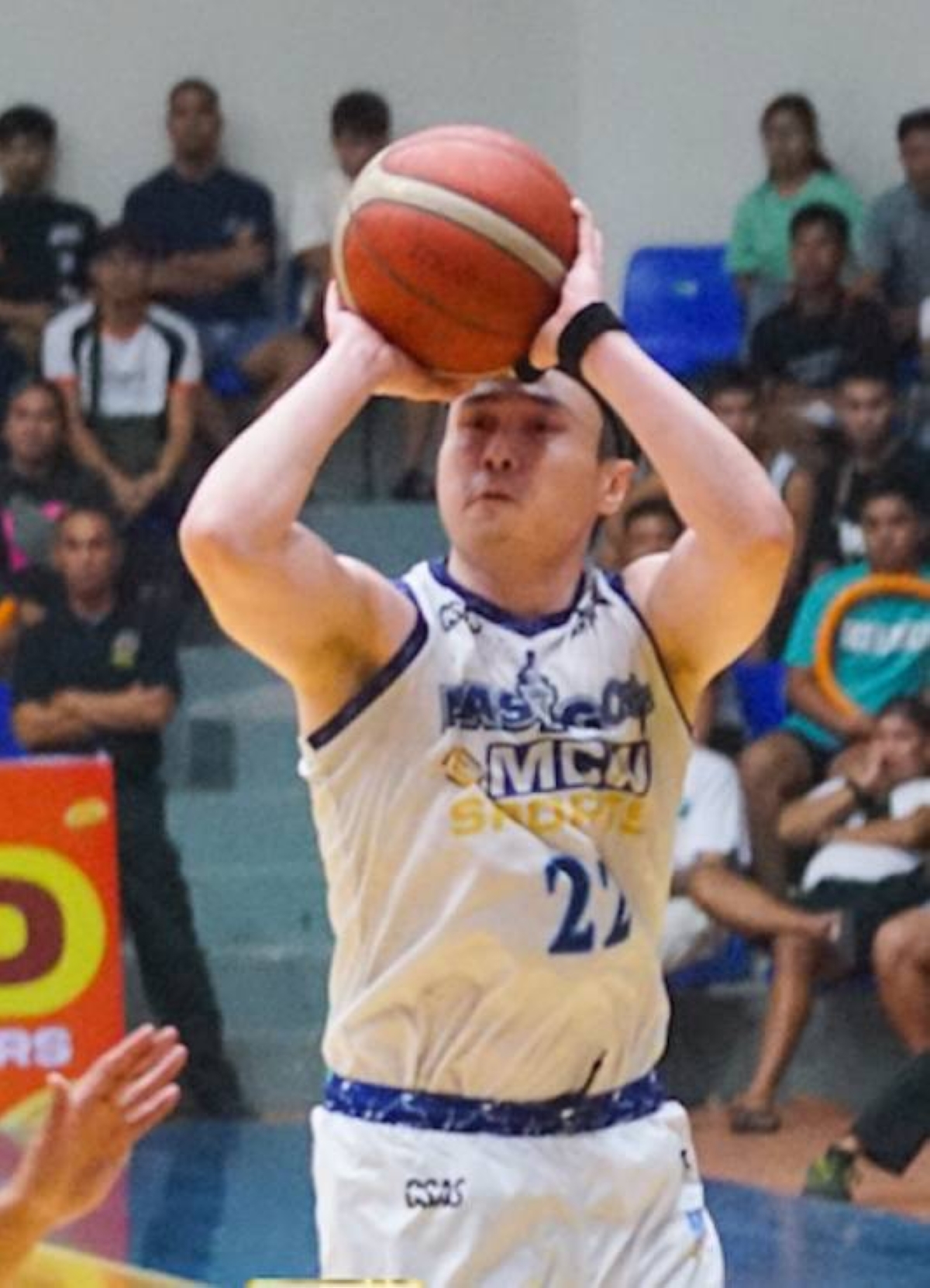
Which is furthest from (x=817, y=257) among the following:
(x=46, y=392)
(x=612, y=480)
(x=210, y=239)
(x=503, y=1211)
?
(x=503, y=1211)

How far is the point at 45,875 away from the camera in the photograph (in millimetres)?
8750

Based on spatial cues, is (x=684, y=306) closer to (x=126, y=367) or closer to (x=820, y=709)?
(x=126, y=367)

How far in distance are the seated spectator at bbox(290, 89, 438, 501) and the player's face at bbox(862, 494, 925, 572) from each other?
139 inches

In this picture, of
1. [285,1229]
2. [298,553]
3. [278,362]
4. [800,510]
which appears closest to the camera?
[298,553]

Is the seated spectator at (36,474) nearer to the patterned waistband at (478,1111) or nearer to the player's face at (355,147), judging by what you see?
the player's face at (355,147)

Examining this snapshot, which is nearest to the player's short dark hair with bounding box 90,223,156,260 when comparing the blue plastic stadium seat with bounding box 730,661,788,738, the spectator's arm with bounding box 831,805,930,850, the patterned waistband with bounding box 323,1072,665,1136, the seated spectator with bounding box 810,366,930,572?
the seated spectator with bounding box 810,366,930,572

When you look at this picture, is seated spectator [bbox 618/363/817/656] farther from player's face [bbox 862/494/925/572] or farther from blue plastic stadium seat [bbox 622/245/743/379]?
blue plastic stadium seat [bbox 622/245/743/379]

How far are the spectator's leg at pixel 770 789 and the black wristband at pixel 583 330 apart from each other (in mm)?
5945

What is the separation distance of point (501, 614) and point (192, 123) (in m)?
9.95

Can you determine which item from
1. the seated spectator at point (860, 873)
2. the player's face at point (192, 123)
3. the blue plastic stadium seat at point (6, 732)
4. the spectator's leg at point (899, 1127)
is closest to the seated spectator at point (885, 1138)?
the spectator's leg at point (899, 1127)

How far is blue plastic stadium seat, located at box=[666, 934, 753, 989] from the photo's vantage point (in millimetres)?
9969

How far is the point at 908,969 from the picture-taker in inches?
365

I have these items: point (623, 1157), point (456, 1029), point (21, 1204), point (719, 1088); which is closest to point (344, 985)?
point (456, 1029)

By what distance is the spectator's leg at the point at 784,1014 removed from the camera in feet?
31.3
